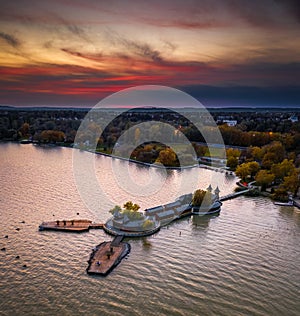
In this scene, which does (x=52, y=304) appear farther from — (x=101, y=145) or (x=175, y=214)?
(x=101, y=145)

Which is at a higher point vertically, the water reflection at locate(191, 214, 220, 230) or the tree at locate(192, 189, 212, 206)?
the tree at locate(192, 189, 212, 206)

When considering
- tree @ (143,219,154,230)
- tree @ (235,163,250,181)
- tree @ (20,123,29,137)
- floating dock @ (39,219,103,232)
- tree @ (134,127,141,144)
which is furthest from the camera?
tree @ (20,123,29,137)

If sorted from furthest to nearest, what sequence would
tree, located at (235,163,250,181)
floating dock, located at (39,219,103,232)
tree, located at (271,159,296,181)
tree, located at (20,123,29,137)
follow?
tree, located at (20,123,29,137) < tree, located at (235,163,250,181) < tree, located at (271,159,296,181) < floating dock, located at (39,219,103,232)

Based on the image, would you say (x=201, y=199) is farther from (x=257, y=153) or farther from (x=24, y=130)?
(x=24, y=130)

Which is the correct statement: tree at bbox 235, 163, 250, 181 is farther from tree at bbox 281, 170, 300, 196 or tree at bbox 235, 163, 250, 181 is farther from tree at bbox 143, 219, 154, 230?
tree at bbox 143, 219, 154, 230

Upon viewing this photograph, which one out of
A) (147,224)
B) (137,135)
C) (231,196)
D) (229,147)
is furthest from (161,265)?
(137,135)

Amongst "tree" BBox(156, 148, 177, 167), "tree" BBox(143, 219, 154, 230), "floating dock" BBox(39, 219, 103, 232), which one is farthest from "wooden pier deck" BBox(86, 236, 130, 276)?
"tree" BBox(156, 148, 177, 167)

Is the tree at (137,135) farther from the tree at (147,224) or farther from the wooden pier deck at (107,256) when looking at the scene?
the wooden pier deck at (107,256)
